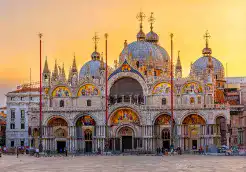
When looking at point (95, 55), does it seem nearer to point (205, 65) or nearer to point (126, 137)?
point (205, 65)

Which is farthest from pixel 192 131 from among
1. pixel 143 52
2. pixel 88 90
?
pixel 143 52

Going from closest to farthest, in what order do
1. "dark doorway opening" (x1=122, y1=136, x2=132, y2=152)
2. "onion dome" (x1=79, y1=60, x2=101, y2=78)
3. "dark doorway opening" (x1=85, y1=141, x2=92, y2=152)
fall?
1. "dark doorway opening" (x1=122, y1=136, x2=132, y2=152)
2. "dark doorway opening" (x1=85, y1=141, x2=92, y2=152)
3. "onion dome" (x1=79, y1=60, x2=101, y2=78)

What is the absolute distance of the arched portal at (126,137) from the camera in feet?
259

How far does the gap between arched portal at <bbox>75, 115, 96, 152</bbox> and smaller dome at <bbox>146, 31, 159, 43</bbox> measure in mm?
21544

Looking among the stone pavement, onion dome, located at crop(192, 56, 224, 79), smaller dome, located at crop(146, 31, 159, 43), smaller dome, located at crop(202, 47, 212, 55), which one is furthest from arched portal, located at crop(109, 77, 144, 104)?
the stone pavement

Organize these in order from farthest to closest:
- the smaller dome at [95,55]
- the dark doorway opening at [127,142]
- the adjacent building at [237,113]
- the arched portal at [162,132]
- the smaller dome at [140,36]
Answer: the smaller dome at [95,55]
the smaller dome at [140,36]
the adjacent building at [237,113]
the dark doorway opening at [127,142]
the arched portal at [162,132]

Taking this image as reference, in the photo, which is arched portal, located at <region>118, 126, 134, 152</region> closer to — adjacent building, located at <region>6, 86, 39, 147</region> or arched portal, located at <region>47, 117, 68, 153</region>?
arched portal, located at <region>47, 117, 68, 153</region>

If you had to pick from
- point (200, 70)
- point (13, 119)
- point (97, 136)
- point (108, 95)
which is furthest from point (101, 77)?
point (13, 119)

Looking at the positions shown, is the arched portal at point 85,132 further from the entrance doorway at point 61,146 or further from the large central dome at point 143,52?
the large central dome at point 143,52

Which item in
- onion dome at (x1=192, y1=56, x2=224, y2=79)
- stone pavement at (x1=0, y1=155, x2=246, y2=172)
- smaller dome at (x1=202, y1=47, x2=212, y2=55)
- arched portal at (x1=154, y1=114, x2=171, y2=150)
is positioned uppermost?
smaller dome at (x1=202, y1=47, x2=212, y2=55)

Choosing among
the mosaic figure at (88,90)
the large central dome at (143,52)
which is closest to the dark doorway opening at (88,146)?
the mosaic figure at (88,90)

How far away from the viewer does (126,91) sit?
80750 mm

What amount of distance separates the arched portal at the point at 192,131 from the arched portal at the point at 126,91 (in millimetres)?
7305

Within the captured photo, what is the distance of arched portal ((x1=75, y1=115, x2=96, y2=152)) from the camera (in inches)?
3157
